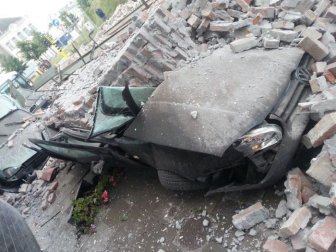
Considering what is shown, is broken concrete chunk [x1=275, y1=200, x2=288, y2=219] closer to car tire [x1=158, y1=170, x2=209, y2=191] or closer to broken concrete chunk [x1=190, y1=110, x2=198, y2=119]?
car tire [x1=158, y1=170, x2=209, y2=191]

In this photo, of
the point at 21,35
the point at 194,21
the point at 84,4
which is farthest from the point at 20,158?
the point at 21,35

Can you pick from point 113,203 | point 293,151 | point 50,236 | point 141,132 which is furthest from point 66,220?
point 293,151

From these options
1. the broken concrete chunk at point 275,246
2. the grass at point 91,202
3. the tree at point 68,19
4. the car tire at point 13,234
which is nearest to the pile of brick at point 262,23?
the broken concrete chunk at point 275,246

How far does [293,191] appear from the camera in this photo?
3020 millimetres

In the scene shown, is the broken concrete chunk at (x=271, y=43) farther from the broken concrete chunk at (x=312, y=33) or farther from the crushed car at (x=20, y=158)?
the crushed car at (x=20, y=158)

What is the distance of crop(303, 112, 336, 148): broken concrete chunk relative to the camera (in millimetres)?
2848

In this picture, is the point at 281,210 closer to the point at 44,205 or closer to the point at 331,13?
the point at 331,13

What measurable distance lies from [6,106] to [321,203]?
28.5 feet

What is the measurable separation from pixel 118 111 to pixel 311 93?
75.5 inches

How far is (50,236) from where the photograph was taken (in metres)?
5.36

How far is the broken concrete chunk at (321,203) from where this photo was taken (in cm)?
263

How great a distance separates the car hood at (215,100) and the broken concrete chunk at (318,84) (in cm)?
23

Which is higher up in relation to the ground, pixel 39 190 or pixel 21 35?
pixel 39 190

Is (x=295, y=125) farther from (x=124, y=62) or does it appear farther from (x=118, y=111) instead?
(x=124, y=62)
